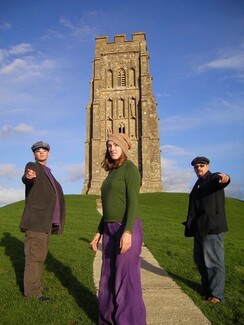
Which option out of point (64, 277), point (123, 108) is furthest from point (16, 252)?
point (123, 108)

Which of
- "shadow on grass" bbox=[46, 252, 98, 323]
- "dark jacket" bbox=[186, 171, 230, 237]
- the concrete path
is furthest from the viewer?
"dark jacket" bbox=[186, 171, 230, 237]

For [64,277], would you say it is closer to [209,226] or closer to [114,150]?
[209,226]

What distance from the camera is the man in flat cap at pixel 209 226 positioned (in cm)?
436

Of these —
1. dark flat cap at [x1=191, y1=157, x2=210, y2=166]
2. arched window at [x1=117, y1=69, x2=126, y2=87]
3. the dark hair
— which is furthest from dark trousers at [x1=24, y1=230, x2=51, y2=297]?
arched window at [x1=117, y1=69, x2=126, y2=87]

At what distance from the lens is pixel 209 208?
4602 mm

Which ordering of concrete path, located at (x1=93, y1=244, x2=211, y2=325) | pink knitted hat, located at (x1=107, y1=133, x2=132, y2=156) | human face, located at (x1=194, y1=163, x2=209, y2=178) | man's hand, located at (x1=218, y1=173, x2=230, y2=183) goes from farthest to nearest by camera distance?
human face, located at (x1=194, y1=163, x2=209, y2=178) < man's hand, located at (x1=218, y1=173, x2=230, y2=183) < concrete path, located at (x1=93, y1=244, x2=211, y2=325) < pink knitted hat, located at (x1=107, y1=133, x2=132, y2=156)

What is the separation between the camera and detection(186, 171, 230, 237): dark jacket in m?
4.48

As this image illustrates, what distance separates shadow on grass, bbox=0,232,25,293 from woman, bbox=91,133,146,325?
2.08 m

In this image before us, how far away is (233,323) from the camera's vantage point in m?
3.57

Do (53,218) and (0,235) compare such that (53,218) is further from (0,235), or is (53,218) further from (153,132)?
(153,132)

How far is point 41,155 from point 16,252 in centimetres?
416

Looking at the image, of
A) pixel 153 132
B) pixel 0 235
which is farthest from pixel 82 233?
pixel 153 132

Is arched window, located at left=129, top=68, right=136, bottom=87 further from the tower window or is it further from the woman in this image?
the woman

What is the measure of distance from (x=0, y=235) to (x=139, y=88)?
36848 mm
